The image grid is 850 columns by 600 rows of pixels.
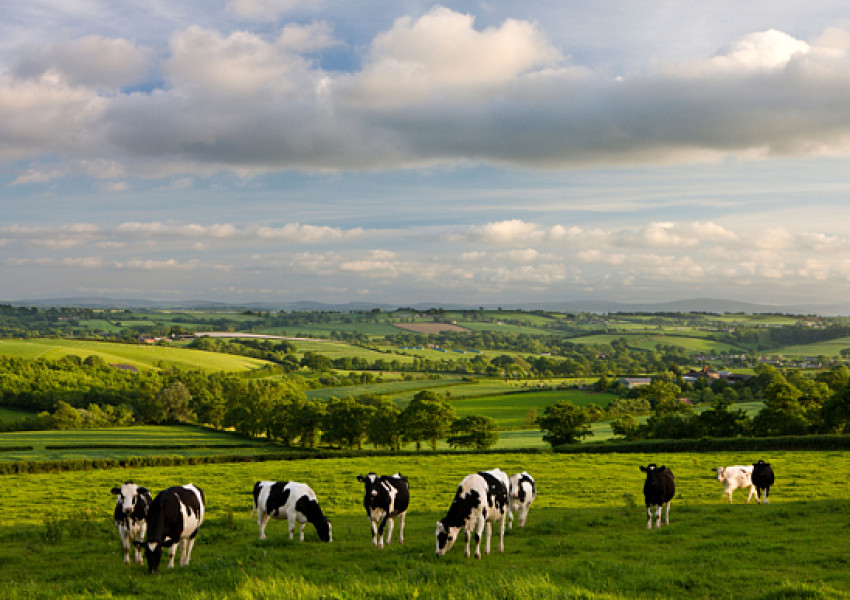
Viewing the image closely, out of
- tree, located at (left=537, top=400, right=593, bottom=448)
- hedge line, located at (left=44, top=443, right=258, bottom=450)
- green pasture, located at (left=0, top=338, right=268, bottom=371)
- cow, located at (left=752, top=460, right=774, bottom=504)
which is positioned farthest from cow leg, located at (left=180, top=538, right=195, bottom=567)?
green pasture, located at (left=0, top=338, right=268, bottom=371)

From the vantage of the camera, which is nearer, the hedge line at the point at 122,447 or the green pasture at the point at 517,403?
the hedge line at the point at 122,447

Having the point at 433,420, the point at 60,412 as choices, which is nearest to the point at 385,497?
the point at 433,420

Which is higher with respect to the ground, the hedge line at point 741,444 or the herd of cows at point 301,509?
the herd of cows at point 301,509

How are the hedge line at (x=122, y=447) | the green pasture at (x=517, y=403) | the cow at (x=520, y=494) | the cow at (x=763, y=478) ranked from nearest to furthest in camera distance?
the cow at (x=520, y=494), the cow at (x=763, y=478), the hedge line at (x=122, y=447), the green pasture at (x=517, y=403)

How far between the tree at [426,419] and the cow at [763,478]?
4208 centimetres

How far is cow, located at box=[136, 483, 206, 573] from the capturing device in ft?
48.5

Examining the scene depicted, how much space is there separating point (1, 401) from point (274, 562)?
12431cm

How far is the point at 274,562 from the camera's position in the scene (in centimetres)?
1513

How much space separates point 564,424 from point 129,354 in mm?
146630

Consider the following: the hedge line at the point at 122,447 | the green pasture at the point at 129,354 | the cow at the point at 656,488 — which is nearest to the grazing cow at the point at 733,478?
the cow at the point at 656,488

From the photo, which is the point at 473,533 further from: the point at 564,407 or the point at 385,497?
the point at 564,407

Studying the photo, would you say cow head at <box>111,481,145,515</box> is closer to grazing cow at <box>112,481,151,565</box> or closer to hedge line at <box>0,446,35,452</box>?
grazing cow at <box>112,481,151,565</box>

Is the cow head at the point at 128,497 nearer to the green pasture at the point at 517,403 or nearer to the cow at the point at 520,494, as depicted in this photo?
the cow at the point at 520,494

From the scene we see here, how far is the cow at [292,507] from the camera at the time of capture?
18750 millimetres
